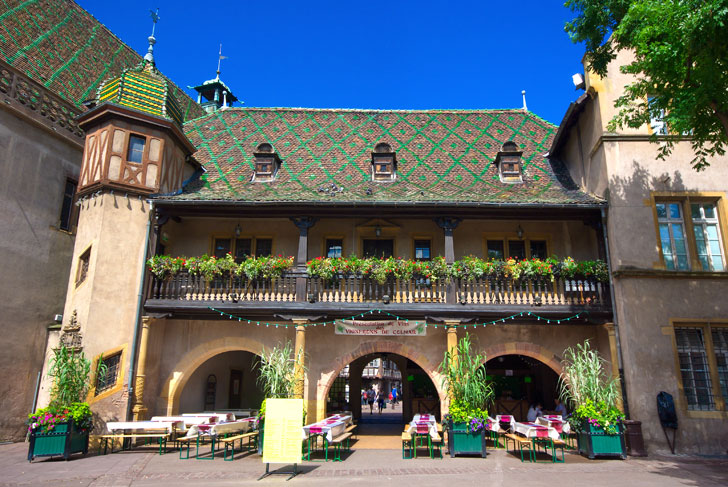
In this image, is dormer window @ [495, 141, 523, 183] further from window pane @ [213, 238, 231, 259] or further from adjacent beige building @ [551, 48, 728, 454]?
window pane @ [213, 238, 231, 259]

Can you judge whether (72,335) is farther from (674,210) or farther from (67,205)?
(674,210)

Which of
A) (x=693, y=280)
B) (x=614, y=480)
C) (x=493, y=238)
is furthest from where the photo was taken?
(x=493, y=238)

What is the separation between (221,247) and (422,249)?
6117 mm

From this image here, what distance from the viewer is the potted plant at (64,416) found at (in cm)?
1088

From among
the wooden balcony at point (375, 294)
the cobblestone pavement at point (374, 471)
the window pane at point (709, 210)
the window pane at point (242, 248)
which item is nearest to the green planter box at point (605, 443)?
the cobblestone pavement at point (374, 471)

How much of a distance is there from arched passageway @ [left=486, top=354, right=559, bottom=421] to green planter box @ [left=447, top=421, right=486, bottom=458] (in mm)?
6040

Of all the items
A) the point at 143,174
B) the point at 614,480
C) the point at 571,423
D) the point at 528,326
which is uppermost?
the point at 143,174

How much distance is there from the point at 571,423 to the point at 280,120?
15.2 meters

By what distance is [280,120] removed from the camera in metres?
20.8

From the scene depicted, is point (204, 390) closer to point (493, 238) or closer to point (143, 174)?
point (143, 174)

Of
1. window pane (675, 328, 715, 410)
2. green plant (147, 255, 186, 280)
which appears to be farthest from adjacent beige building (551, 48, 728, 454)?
green plant (147, 255, 186, 280)

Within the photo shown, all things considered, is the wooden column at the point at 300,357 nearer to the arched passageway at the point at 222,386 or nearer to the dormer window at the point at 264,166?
the arched passageway at the point at 222,386

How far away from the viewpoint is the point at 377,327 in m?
13.4

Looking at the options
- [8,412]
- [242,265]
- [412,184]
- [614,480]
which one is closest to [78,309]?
[8,412]
